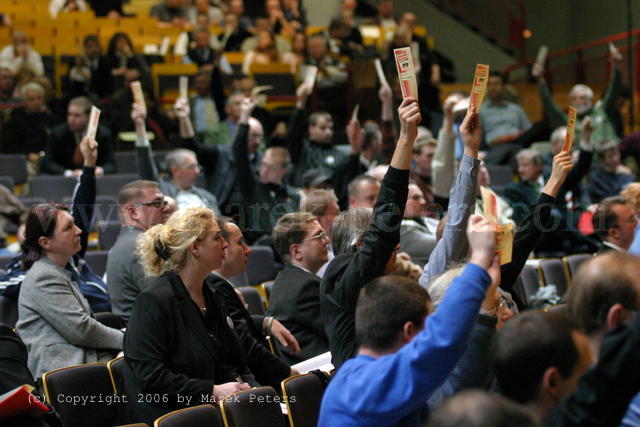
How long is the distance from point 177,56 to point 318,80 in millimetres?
1742

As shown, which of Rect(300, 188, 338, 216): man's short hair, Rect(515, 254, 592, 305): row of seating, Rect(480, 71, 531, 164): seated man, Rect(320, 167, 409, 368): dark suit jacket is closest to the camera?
Rect(320, 167, 409, 368): dark suit jacket

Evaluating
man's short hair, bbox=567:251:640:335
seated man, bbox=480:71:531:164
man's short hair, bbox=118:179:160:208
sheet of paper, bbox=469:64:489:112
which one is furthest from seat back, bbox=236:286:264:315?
seated man, bbox=480:71:531:164

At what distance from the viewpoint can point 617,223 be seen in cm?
447

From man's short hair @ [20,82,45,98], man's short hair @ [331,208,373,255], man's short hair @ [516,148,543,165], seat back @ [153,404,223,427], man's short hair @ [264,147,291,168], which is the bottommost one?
man's short hair @ [516,148,543,165]

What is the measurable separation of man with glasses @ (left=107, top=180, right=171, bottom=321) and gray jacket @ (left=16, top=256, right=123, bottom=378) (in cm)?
37

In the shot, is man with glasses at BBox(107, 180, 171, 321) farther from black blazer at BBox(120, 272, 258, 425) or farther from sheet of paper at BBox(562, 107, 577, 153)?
sheet of paper at BBox(562, 107, 577, 153)

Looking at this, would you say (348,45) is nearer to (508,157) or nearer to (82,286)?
(508,157)

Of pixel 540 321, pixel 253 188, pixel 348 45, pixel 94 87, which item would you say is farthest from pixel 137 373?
pixel 348 45

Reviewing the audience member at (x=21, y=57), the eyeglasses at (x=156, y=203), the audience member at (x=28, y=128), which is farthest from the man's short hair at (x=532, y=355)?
the audience member at (x=21, y=57)

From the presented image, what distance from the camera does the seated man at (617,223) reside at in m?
4.45

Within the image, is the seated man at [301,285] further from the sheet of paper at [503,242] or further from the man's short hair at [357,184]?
the sheet of paper at [503,242]

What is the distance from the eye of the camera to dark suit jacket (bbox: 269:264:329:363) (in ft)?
12.0

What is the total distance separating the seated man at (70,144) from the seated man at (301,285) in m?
3.50

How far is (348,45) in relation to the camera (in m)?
9.27
